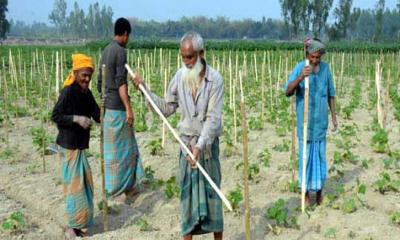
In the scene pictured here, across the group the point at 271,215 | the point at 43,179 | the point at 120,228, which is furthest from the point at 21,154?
the point at 271,215

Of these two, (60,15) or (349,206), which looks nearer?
(349,206)

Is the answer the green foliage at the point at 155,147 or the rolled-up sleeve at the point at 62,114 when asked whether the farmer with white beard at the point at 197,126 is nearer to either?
the rolled-up sleeve at the point at 62,114

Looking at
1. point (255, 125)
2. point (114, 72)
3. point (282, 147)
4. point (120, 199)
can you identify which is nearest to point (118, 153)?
point (120, 199)

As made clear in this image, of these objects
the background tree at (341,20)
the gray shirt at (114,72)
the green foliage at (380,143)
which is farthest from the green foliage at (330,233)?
the background tree at (341,20)

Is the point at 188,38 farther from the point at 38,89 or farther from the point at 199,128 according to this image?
the point at 38,89

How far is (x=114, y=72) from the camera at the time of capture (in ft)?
16.7

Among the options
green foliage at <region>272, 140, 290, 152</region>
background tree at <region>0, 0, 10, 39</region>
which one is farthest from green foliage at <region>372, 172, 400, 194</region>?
background tree at <region>0, 0, 10, 39</region>

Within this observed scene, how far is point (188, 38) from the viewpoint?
3445mm

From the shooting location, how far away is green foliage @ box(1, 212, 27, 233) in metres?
4.41

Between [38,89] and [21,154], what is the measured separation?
710 centimetres

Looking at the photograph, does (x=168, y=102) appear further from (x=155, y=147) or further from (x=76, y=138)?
(x=155, y=147)

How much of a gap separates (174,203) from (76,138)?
4.56 ft

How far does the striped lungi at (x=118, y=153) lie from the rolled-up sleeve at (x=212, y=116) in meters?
1.80

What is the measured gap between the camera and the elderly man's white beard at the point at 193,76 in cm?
353
